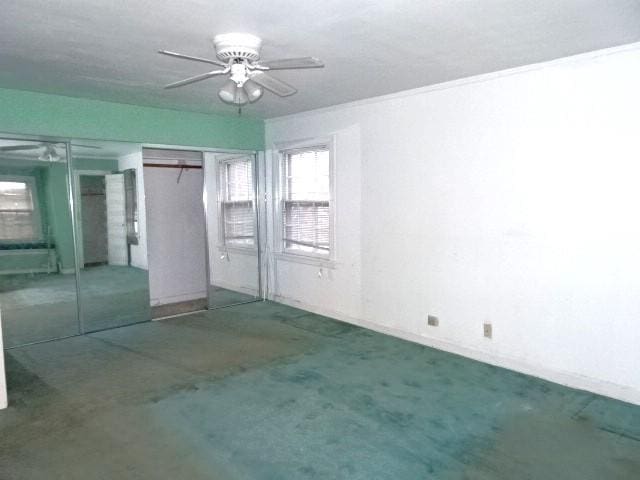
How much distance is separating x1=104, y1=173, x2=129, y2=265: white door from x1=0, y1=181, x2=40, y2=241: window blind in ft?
2.24

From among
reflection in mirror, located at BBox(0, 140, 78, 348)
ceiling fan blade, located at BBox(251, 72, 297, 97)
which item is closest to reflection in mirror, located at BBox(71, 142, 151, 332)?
reflection in mirror, located at BBox(0, 140, 78, 348)

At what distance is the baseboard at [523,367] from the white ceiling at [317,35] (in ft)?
7.39

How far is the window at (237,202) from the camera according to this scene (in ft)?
19.4

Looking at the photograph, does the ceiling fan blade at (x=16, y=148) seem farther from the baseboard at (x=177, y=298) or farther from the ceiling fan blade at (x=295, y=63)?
the ceiling fan blade at (x=295, y=63)

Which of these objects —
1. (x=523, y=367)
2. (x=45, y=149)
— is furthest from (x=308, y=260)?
(x=45, y=149)

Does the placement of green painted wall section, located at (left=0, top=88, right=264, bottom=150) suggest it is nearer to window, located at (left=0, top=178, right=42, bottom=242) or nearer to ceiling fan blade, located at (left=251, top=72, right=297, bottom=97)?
window, located at (left=0, top=178, right=42, bottom=242)

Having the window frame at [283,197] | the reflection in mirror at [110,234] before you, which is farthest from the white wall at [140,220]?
the window frame at [283,197]

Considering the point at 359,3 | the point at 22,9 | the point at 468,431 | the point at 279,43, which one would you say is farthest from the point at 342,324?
the point at 22,9

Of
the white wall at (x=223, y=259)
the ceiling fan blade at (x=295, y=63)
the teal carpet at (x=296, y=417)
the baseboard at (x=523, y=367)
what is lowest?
the teal carpet at (x=296, y=417)

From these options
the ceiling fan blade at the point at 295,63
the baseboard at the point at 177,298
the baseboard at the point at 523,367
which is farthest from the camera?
the baseboard at the point at 177,298

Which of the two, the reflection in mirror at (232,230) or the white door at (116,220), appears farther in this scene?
the reflection in mirror at (232,230)

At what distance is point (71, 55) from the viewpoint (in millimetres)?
3141

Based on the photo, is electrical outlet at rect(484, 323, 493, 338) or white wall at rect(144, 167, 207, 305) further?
white wall at rect(144, 167, 207, 305)

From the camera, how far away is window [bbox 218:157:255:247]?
591 cm
